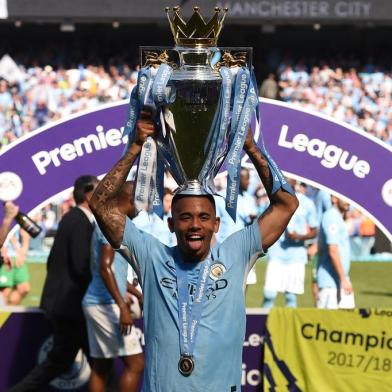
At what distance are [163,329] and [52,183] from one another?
352 centimetres

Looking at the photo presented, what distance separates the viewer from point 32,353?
28.5ft

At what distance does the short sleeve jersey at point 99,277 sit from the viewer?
8078 millimetres

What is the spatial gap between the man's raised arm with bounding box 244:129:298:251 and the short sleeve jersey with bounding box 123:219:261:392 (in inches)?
2.1

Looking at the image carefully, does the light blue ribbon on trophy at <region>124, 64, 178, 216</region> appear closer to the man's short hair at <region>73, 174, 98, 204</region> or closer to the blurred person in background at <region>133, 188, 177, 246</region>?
the man's short hair at <region>73, 174, 98, 204</region>

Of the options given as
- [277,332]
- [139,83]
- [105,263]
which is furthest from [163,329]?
[277,332]

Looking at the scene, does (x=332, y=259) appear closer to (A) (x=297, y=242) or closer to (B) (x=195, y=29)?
(A) (x=297, y=242)

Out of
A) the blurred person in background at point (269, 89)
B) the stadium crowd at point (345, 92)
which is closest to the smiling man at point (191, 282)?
the stadium crowd at point (345, 92)

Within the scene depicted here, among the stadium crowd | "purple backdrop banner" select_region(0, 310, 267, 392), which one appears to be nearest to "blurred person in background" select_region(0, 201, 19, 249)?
"purple backdrop banner" select_region(0, 310, 267, 392)

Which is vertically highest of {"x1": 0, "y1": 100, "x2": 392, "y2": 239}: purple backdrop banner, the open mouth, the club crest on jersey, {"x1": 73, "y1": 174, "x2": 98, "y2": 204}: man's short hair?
{"x1": 0, "y1": 100, "x2": 392, "y2": 239}: purple backdrop banner

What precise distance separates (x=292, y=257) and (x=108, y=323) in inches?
186

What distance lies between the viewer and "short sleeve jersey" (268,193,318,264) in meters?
12.5

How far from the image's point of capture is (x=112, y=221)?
4.93 meters

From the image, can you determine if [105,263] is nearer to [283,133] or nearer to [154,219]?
[283,133]

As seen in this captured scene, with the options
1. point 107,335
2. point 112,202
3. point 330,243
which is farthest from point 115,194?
point 330,243
